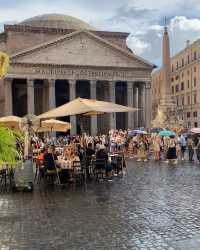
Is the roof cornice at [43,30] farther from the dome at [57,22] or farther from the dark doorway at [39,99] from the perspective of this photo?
the dark doorway at [39,99]

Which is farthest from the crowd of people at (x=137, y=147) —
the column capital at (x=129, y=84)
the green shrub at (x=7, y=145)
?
the column capital at (x=129, y=84)

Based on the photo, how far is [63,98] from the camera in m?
52.7

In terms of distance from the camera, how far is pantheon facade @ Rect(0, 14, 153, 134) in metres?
45.0

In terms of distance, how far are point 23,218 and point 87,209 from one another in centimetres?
144

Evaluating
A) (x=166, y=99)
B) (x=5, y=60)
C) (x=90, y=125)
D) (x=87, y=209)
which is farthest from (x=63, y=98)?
(x=5, y=60)

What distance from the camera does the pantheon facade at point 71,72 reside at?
147 feet

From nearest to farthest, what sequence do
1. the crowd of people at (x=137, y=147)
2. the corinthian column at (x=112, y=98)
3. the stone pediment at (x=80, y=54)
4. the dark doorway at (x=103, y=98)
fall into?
1. the crowd of people at (x=137, y=147)
2. the stone pediment at (x=80, y=54)
3. the corinthian column at (x=112, y=98)
4. the dark doorway at (x=103, y=98)

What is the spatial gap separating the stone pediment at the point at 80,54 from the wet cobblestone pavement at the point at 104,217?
1350 inches

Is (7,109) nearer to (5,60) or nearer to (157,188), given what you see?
(157,188)

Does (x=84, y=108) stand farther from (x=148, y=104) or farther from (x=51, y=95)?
(x=148, y=104)

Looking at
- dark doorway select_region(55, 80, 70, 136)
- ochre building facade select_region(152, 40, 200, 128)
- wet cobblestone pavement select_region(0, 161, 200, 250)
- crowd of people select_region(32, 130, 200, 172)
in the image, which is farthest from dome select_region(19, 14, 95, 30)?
wet cobblestone pavement select_region(0, 161, 200, 250)

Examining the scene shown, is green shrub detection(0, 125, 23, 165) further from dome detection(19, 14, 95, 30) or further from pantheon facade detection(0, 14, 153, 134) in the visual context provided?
dome detection(19, 14, 95, 30)

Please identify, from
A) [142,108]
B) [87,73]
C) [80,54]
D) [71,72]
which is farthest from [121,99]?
[71,72]

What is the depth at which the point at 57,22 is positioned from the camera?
2315 inches
